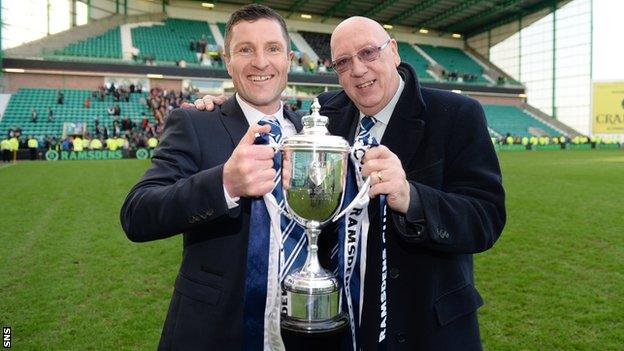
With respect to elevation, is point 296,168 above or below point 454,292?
above

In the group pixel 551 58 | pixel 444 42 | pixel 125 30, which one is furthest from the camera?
pixel 444 42

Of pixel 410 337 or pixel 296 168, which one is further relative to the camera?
pixel 410 337

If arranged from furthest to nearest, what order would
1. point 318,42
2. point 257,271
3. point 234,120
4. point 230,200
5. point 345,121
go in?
point 318,42 → point 345,121 → point 234,120 → point 257,271 → point 230,200

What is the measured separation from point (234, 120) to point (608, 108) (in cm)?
4330

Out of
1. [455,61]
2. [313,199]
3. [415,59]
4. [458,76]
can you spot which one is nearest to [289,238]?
[313,199]

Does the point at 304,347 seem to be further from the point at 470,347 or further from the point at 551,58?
the point at 551,58

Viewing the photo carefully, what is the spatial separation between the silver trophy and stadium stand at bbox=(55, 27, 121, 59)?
32.7 m

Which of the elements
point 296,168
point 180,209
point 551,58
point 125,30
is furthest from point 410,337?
point 551,58

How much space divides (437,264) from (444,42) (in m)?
51.5

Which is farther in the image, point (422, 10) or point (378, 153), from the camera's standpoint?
point (422, 10)

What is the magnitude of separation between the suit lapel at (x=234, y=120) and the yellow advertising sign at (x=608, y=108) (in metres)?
42.3

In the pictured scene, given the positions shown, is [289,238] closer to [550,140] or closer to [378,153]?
[378,153]

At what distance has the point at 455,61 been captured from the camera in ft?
152

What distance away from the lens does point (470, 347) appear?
5.76ft
